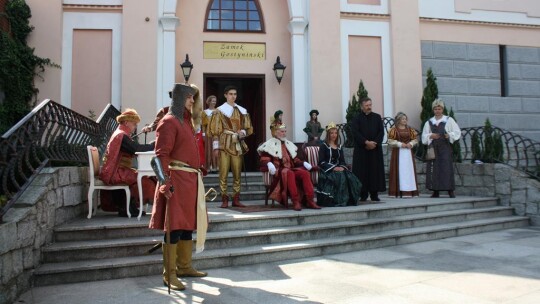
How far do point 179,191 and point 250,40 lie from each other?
8.53 m

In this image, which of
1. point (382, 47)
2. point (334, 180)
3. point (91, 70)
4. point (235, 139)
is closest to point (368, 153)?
point (334, 180)

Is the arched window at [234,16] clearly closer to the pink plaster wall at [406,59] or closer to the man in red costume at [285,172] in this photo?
the pink plaster wall at [406,59]

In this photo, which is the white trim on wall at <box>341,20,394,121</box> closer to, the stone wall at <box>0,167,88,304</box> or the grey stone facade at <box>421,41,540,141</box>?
the grey stone facade at <box>421,41,540,141</box>

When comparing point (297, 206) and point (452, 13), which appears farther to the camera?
point (452, 13)

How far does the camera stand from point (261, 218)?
6.09m

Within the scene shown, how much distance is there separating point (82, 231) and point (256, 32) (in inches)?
332

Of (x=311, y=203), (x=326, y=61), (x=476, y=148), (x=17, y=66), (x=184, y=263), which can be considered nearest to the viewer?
(x=184, y=263)

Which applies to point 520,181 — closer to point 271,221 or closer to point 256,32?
point 271,221

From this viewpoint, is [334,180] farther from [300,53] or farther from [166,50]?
[166,50]

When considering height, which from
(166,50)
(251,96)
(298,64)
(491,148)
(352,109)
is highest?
(166,50)

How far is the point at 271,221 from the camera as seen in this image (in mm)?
6141

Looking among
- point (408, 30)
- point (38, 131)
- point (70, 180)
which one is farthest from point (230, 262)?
point (408, 30)

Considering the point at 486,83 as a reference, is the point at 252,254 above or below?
below

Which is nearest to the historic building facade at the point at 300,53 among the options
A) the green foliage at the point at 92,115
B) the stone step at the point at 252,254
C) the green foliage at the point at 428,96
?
the green foliage at the point at 92,115
